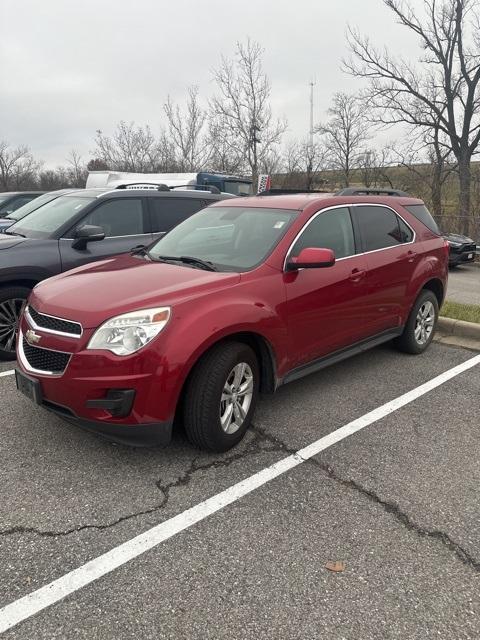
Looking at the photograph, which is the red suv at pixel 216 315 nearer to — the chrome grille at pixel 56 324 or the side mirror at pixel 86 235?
the chrome grille at pixel 56 324

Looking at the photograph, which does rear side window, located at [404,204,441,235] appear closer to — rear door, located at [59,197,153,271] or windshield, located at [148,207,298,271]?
windshield, located at [148,207,298,271]

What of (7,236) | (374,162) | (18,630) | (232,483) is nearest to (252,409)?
(232,483)

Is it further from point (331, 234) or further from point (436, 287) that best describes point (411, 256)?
point (331, 234)

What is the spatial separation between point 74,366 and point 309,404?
6.70 ft

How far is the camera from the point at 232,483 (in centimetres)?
297

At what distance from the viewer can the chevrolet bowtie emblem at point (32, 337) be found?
10.2 feet

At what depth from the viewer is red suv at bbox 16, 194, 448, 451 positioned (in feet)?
9.37

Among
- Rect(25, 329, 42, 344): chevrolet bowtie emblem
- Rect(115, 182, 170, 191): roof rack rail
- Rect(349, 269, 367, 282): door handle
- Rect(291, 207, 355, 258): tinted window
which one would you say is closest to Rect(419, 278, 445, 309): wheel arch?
Rect(349, 269, 367, 282): door handle

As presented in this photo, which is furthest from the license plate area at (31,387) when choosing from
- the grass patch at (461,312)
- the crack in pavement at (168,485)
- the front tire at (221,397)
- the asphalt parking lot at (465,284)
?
the asphalt parking lot at (465,284)

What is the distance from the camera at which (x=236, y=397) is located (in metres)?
3.32

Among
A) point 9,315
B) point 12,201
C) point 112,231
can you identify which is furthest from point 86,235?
point 12,201

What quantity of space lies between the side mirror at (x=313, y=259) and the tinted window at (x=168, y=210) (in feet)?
9.72

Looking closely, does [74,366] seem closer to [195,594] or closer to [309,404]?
[195,594]

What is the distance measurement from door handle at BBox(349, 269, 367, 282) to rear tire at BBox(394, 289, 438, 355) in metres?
1.12
